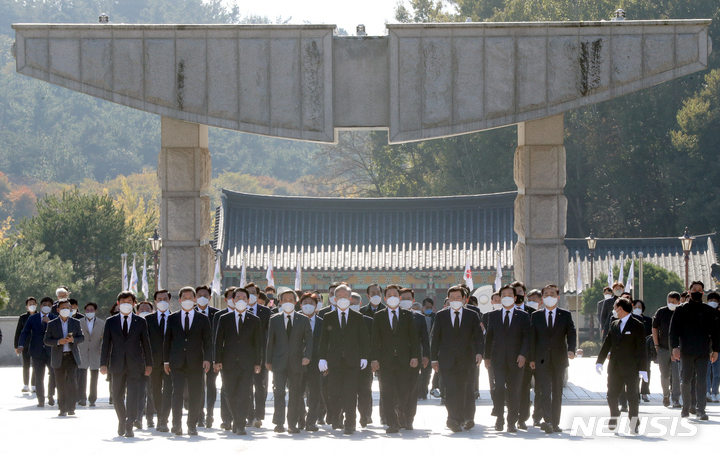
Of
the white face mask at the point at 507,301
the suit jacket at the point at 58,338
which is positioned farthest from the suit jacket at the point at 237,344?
the suit jacket at the point at 58,338

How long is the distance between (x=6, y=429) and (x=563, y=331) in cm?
729

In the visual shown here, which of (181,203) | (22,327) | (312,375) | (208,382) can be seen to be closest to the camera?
(312,375)

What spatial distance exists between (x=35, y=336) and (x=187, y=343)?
15.7ft

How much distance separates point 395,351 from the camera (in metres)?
12.3

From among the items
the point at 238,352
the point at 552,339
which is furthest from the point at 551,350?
the point at 238,352

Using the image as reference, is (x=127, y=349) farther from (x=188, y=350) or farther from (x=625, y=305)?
(x=625, y=305)

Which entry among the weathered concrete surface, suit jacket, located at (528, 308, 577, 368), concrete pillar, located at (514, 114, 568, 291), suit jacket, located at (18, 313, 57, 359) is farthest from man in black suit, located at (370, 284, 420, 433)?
suit jacket, located at (18, 313, 57, 359)

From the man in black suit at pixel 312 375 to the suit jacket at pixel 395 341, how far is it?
Result: 803 millimetres

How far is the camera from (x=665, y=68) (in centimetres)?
1609

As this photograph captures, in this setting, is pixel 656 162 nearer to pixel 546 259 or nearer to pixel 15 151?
pixel 546 259

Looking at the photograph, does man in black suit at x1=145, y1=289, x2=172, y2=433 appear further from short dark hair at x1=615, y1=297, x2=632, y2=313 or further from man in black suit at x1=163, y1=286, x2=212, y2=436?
short dark hair at x1=615, y1=297, x2=632, y2=313

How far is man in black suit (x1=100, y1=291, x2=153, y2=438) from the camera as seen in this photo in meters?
12.0

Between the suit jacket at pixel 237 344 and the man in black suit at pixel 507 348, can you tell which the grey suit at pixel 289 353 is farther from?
the man in black suit at pixel 507 348

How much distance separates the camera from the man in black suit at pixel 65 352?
14172 millimetres
